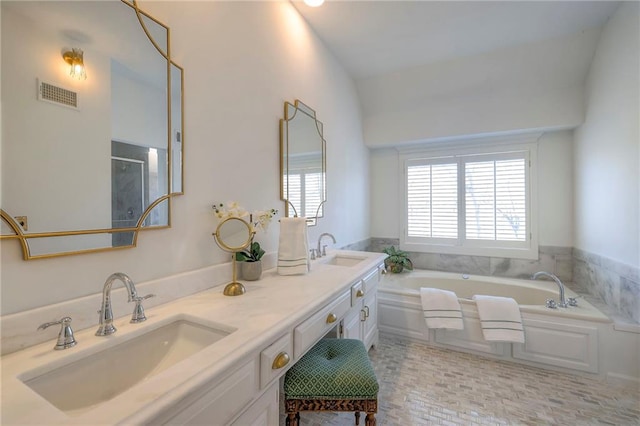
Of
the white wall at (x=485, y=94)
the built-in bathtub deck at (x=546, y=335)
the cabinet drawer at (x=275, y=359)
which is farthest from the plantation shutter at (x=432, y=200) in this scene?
the cabinet drawer at (x=275, y=359)

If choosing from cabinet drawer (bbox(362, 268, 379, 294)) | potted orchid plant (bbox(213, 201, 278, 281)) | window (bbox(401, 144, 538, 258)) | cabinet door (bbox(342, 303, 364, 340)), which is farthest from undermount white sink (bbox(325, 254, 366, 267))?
window (bbox(401, 144, 538, 258))

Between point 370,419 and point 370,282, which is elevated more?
point 370,282

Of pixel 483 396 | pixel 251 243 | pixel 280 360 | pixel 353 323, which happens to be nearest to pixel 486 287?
pixel 483 396

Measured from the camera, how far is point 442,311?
8.09ft

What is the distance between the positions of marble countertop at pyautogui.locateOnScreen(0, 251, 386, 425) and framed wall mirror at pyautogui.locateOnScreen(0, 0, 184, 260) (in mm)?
308

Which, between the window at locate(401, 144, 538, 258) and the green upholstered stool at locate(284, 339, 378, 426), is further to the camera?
the window at locate(401, 144, 538, 258)

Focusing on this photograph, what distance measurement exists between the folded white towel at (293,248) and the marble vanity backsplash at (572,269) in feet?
6.45

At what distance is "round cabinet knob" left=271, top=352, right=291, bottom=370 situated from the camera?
3.12ft

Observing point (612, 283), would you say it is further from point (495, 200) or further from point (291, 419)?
point (291, 419)

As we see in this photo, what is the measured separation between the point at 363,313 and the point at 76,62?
201 centimetres

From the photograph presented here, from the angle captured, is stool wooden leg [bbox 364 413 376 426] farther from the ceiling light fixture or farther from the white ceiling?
the white ceiling

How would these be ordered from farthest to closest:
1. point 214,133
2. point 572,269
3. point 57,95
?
1. point 572,269
2. point 214,133
3. point 57,95

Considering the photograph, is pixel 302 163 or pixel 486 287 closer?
pixel 302 163

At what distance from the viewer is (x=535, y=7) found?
211 cm
